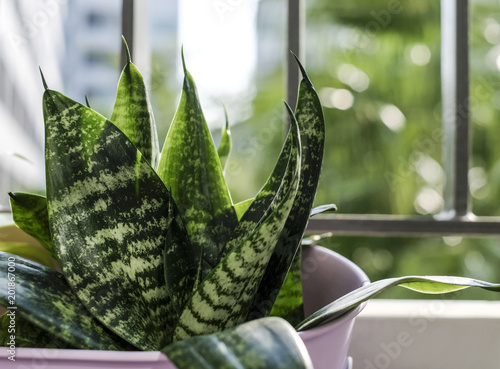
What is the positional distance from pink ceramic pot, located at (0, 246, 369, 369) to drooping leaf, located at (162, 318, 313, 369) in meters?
0.02

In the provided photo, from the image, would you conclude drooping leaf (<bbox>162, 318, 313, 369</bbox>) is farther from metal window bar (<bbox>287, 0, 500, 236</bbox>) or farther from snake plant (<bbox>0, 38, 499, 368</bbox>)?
metal window bar (<bbox>287, 0, 500, 236</bbox>)

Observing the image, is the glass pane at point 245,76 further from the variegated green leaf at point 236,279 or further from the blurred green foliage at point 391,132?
the variegated green leaf at point 236,279

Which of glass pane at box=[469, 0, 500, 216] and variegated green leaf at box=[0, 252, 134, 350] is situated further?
glass pane at box=[469, 0, 500, 216]

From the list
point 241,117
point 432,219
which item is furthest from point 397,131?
point 432,219

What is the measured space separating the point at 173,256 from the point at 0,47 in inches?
20.3

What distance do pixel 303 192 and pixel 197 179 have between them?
0.17 feet

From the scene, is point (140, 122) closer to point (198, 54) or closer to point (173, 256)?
point (173, 256)

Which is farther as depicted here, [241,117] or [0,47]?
[241,117]

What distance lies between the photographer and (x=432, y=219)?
1.60 feet

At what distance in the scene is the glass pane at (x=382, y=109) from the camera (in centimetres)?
392

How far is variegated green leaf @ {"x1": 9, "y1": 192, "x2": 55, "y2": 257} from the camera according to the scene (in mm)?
220

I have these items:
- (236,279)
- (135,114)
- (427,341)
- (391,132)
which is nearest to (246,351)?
(236,279)

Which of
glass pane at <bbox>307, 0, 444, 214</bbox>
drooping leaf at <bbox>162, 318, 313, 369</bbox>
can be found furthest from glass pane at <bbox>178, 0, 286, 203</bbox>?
drooping leaf at <bbox>162, 318, 313, 369</bbox>

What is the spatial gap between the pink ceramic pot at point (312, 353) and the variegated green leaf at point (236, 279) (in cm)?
Answer: 3
